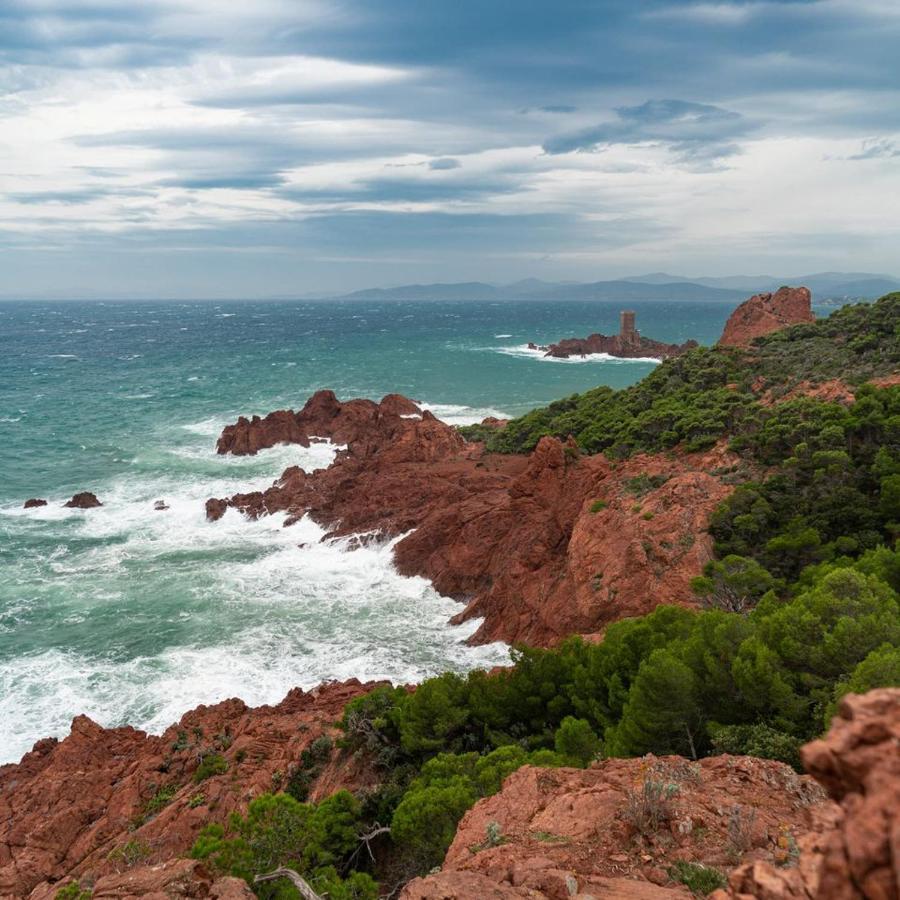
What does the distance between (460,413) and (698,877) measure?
5903 cm

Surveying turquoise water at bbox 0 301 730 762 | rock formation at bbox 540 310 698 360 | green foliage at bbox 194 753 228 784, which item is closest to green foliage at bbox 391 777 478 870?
green foliage at bbox 194 753 228 784

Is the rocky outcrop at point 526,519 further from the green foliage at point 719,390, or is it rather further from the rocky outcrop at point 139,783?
the rocky outcrop at point 139,783

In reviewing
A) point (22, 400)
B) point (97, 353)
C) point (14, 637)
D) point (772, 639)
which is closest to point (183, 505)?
point (14, 637)

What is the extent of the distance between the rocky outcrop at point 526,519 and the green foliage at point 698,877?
45.0 feet

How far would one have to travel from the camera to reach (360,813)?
41.3 feet

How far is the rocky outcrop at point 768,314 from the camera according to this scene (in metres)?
50.0

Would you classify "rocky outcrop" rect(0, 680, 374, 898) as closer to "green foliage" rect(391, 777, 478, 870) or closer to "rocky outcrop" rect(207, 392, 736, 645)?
"green foliage" rect(391, 777, 478, 870)

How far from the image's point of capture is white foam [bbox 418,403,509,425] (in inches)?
2414

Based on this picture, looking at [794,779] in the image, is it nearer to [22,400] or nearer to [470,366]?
[22,400]

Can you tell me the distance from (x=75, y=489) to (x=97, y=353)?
7855 cm

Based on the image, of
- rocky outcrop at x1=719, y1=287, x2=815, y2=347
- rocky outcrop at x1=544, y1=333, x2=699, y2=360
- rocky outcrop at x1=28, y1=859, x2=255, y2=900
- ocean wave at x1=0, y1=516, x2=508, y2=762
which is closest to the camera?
rocky outcrop at x1=28, y1=859, x2=255, y2=900

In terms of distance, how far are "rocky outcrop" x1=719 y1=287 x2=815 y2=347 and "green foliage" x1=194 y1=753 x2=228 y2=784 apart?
150 feet

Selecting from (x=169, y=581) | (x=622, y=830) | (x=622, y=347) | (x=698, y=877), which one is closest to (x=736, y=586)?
(x=622, y=830)

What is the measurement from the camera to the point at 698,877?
257 inches
